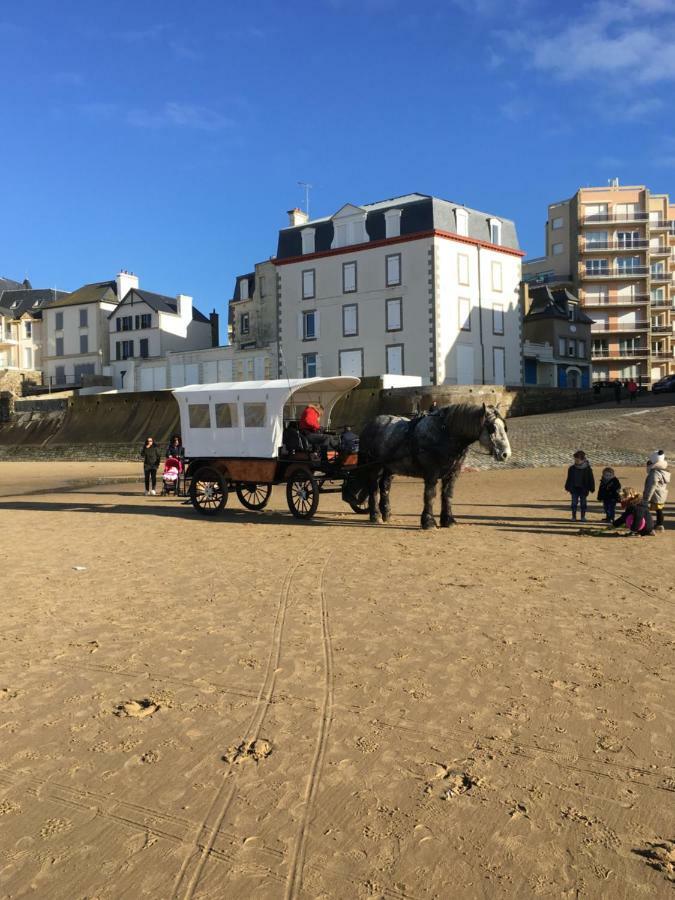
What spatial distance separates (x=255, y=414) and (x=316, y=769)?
1147cm

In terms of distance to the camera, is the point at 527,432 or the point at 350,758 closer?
the point at 350,758

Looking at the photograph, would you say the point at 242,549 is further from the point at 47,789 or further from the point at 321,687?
the point at 47,789

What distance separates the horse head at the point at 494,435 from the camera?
12.6m

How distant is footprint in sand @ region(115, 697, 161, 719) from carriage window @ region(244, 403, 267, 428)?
33.3 ft

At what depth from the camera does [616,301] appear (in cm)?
7162

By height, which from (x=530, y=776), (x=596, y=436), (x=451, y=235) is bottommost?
(x=530, y=776)

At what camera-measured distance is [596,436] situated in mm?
29359

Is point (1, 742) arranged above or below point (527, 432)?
below

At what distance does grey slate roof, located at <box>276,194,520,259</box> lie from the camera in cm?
4512

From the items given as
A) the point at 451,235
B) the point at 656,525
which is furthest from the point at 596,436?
the point at 451,235

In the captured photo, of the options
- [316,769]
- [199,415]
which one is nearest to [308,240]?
[199,415]

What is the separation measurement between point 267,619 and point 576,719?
3.44m

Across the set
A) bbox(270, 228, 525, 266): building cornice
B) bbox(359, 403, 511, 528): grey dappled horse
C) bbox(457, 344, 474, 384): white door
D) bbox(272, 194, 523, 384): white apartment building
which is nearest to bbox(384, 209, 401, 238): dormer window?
bbox(272, 194, 523, 384): white apartment building

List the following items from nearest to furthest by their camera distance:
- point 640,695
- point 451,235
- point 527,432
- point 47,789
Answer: point 47,789
point 640,695
point 527,432
point 451,235
